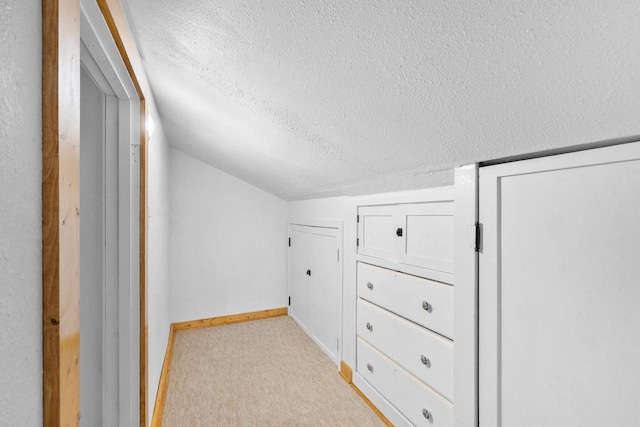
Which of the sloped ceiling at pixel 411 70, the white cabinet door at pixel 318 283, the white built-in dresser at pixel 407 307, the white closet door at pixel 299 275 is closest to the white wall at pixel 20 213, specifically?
the sloped ceiling at pixel 411 70

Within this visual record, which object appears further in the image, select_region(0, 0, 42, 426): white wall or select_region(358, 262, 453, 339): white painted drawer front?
select_region(358, 262, 453, 339): white painted drawer front

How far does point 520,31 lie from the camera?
644 millimetres

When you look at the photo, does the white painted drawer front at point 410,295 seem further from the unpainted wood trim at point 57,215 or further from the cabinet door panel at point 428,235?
the unpainted wood trim at point 57,215

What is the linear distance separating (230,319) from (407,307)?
2.47 meters

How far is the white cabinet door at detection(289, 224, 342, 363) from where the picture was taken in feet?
8.69

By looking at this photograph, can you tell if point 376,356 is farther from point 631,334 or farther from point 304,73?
point 304,73

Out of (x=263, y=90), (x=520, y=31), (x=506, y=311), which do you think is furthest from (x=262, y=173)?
(x=520, y=31)

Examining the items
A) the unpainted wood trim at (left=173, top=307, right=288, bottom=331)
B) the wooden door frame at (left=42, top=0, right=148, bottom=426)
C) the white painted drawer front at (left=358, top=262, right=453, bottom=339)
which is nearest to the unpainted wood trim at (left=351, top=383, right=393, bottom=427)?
the white painted drawer front at (left=358, top=262, right=453, bottom=339)

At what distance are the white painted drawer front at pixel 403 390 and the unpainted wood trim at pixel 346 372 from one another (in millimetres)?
127

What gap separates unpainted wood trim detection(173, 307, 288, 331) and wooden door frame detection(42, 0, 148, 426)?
10.2 feet

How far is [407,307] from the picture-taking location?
1.78 metres

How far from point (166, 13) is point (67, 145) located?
67 centimetres

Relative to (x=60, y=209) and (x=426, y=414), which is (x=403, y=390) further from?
(x=60, y=209)

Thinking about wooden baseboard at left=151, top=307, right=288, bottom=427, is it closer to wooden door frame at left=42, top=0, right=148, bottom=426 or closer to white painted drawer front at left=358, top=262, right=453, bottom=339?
white painted drawer front at left=358, top=262, right=453, bottom=339
